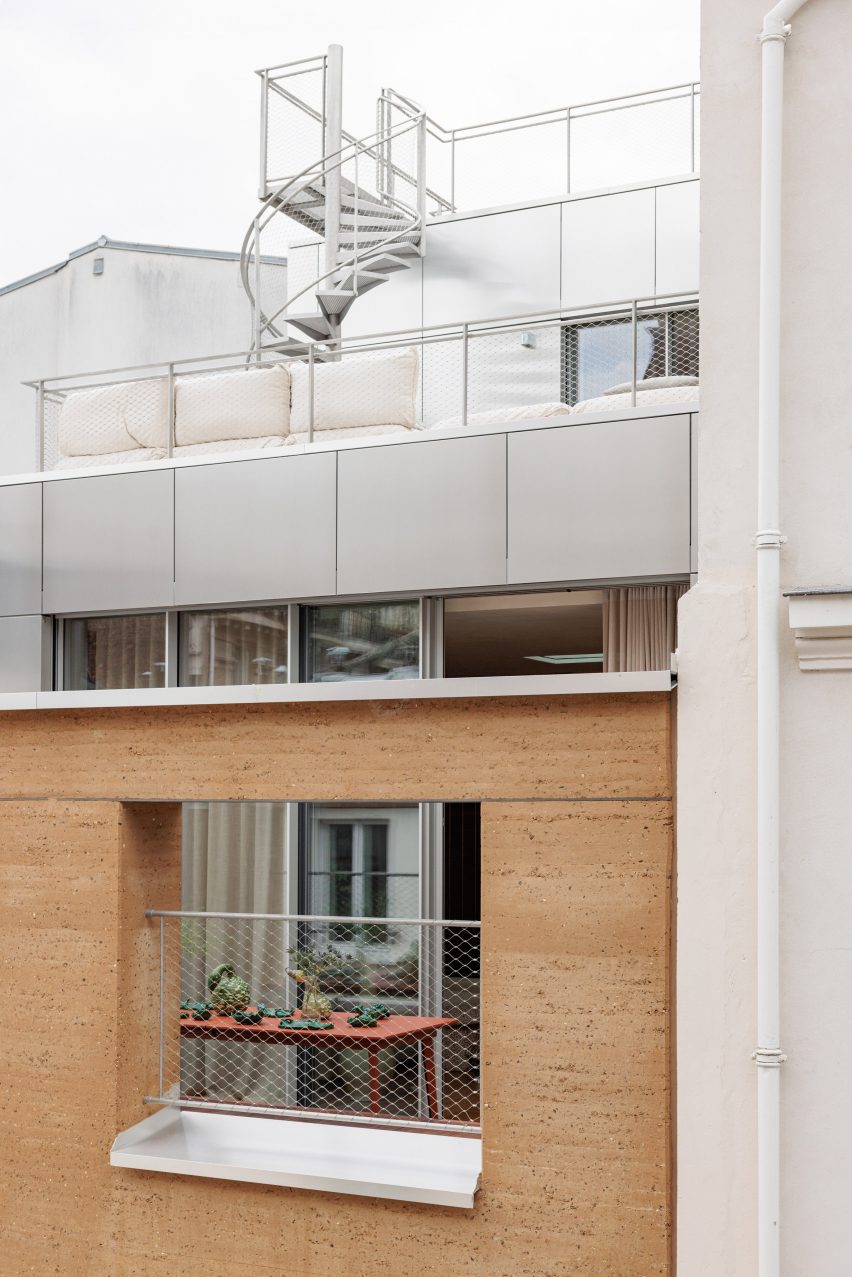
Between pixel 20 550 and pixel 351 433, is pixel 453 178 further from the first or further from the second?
pixel 20 550

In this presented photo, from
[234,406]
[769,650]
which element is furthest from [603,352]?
[769,650]

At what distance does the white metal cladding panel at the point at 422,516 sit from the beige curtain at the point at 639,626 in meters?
0.86

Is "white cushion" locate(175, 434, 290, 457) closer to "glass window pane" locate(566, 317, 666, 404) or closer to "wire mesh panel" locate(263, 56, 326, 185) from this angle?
"glass window pane" locate(566, 317, 666, 404)

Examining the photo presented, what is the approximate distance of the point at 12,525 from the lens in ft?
38.3

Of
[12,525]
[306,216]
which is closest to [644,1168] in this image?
[12,525]

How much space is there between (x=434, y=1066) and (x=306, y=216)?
912 cm

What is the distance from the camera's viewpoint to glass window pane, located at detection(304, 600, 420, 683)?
34.3 ft

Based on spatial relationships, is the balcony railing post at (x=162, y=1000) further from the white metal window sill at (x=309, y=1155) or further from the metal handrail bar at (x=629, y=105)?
the metal handrail bar at (x=629, y=105)

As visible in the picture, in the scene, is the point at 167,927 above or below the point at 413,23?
below

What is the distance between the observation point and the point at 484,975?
5.93m

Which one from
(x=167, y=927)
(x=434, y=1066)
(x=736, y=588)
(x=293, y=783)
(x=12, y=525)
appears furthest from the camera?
(x=12, y=525)

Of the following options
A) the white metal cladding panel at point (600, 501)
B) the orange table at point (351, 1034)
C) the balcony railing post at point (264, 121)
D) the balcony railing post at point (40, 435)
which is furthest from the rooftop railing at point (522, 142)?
the orange table at point (351, 1034)

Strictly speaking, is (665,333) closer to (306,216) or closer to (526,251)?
(526,251)

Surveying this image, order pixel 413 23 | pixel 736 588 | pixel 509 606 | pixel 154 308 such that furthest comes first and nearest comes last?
pixel 413 23 → pixel 154 308 → pixel 509 606 → pixel 736 588
